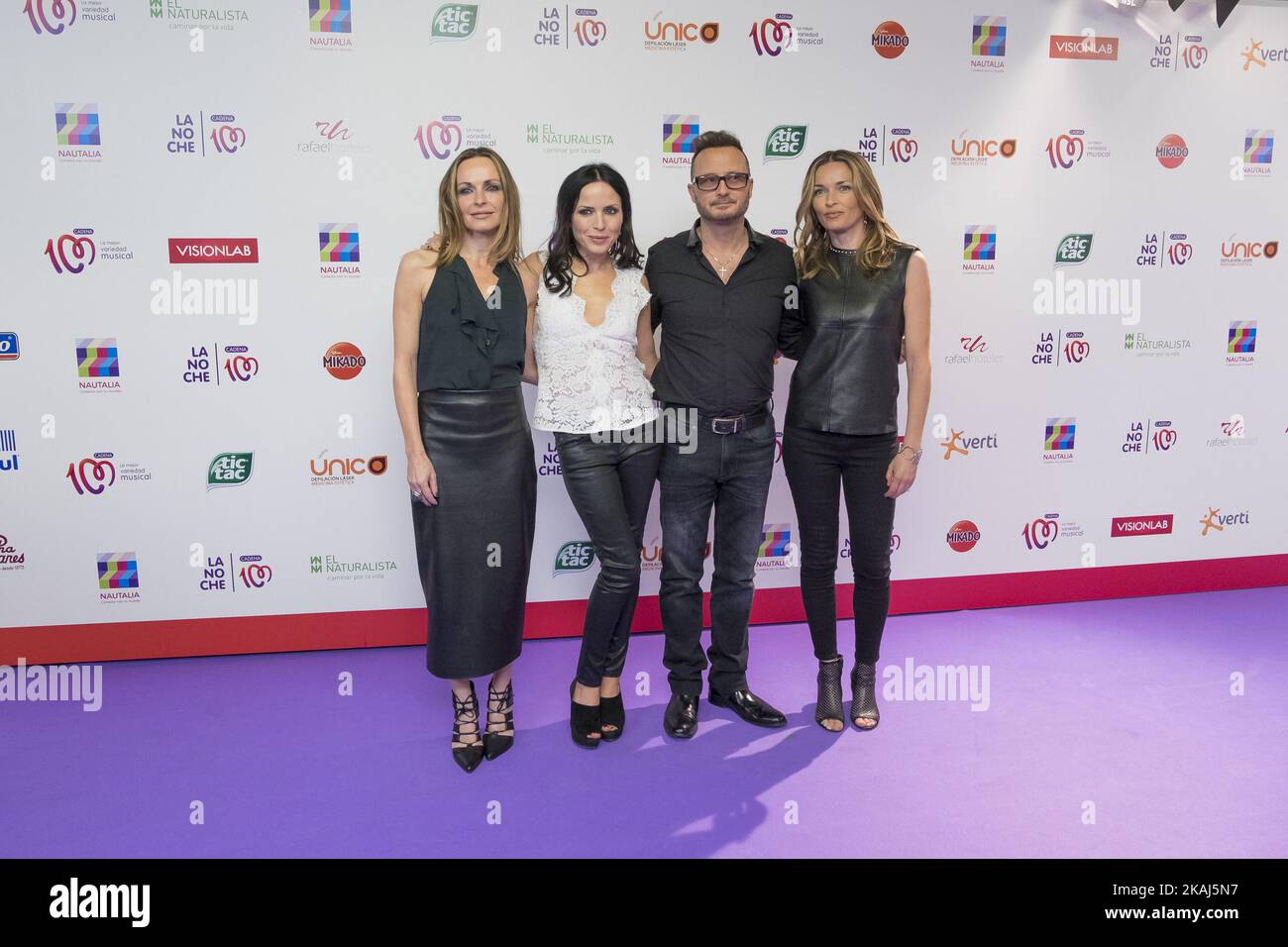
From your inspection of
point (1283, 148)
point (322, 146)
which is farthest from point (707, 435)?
point (1283, 148)

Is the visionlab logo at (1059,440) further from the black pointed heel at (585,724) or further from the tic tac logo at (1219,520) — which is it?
the black pointed heel at (585,724)

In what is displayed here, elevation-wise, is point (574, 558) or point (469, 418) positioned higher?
point (469, 418)

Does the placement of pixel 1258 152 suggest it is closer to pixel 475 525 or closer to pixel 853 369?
pixel 853 369

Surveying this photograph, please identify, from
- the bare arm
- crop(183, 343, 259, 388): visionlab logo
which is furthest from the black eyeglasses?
crop(183, 343, 259, 388): visionlab logo

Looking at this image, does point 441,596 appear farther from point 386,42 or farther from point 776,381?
point 386,42

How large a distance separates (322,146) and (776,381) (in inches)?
74.1

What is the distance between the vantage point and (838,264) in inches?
108

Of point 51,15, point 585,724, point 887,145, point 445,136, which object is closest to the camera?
point 585,724

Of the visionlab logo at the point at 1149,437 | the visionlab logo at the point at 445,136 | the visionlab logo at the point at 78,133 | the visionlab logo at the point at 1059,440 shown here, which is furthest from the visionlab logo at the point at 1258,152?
the visionlab logo at the point at 78,133

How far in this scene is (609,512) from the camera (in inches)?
106

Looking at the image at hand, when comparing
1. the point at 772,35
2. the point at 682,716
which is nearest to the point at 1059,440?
the point at 772,35

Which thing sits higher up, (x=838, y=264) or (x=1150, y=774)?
(x=838, y=264)

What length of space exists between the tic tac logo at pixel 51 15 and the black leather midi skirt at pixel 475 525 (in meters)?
1.95

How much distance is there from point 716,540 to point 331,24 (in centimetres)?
226
